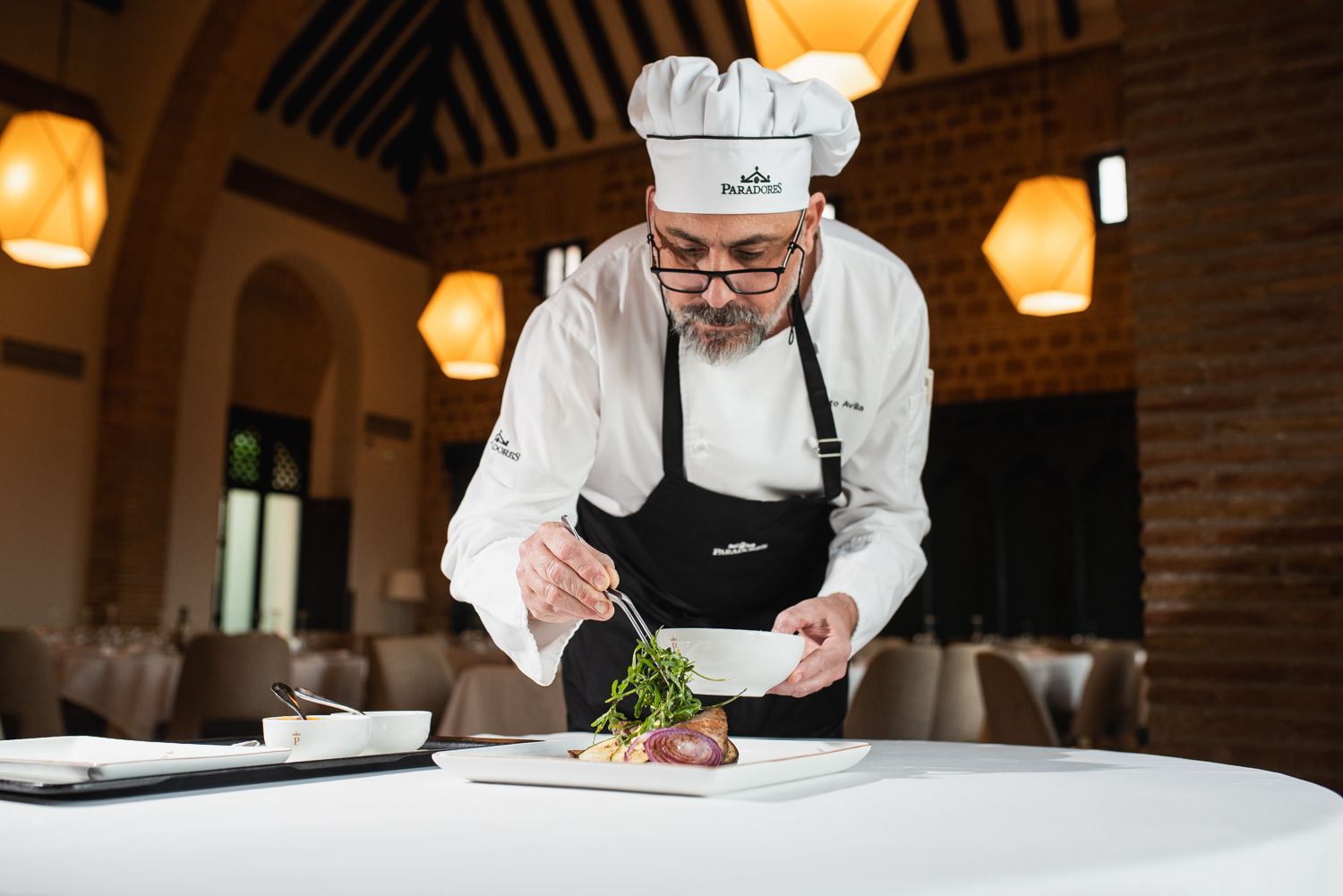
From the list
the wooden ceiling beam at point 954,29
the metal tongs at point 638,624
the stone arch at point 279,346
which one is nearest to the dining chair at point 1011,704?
the metal tongs at point 638,624

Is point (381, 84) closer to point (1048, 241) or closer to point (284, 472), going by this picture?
point (284, 472)

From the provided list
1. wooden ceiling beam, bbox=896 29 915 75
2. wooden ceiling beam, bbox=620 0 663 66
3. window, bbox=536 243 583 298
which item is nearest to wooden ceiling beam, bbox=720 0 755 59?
wooden ceiling beam, bbox=620 0 663 66

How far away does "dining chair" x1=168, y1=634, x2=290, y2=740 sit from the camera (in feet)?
16.3

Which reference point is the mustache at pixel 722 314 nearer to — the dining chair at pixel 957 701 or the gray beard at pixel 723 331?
the gray beard at pixel 723 331

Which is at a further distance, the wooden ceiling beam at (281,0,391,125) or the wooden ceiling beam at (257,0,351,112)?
the wooden ceiling beam at (281,0,391,125)

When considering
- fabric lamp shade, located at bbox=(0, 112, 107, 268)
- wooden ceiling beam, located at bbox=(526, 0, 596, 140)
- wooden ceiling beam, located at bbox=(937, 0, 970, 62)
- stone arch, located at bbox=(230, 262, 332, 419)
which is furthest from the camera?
stone arch, located at bbox=(230, 262, 332, 419)

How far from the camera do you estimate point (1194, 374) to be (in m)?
3.08

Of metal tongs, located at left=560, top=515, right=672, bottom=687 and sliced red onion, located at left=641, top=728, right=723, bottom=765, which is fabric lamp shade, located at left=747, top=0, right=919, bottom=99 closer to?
metal tongs, located at left=560, top=515, right=672, bottom=687

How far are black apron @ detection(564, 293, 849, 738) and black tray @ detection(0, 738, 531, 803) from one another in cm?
56

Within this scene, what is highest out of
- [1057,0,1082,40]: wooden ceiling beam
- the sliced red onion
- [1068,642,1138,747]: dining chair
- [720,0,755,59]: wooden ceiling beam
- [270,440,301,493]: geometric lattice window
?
[720,0,755,59]: wooden ceiling beam

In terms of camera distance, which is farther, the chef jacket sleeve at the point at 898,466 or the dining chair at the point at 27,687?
the dining chair at the point at 27,687

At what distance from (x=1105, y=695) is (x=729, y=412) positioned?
4678 mm

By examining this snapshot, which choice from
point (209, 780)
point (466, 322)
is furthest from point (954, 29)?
point (209, 780)

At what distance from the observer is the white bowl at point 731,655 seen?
1.07m
